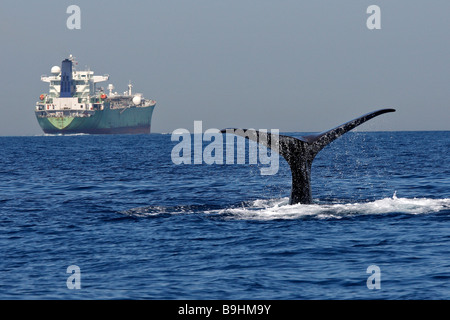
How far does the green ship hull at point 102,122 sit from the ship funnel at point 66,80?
8480 mm

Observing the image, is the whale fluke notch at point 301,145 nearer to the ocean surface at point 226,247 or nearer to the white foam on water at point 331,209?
the white foam on water at point 331,209

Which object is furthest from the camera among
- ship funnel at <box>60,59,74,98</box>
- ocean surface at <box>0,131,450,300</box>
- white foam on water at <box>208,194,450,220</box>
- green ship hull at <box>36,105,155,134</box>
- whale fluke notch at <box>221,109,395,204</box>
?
ship funnel at <box>60,59,74,98</box>

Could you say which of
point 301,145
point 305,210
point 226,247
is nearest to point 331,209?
point 305,210

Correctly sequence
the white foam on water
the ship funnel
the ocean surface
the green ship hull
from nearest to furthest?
the ocean surface → the white foam on water → the green ship hull → the ship funnel

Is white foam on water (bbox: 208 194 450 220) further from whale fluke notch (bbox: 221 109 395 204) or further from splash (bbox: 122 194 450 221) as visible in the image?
whale fluke notch (bbox: 221 109 395 204)

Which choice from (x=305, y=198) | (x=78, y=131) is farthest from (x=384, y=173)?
(x=78, y=131)

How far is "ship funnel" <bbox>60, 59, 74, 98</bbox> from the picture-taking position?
559ft

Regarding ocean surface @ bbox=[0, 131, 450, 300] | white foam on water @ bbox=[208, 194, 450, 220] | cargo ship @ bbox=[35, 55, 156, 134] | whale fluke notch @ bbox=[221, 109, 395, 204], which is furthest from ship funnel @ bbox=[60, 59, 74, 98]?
whale fluke notch @ bbox=[221, 109, 395, 204]

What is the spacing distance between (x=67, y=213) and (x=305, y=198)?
6.61 m

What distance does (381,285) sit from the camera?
9867 millimetres

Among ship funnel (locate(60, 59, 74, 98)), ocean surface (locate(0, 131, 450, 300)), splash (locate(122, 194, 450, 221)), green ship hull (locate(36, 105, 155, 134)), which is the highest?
ship funnel (locate(60, 59, 74, 98))

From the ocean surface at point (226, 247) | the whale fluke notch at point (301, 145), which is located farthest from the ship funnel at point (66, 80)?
the whale fluke notch at point (301, 145)

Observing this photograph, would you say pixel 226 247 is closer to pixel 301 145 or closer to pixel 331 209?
pixel 301 145

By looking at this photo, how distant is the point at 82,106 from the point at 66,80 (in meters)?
10.4
